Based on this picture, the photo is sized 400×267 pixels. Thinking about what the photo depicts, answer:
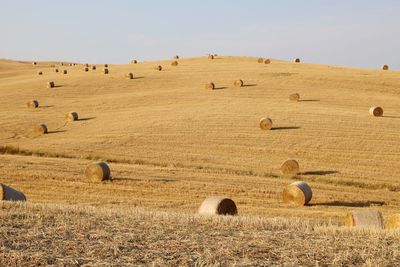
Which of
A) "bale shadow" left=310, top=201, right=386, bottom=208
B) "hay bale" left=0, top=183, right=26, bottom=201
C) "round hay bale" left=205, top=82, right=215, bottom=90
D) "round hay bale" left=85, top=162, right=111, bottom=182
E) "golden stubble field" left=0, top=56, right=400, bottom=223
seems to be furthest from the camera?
"round hay bale" left=205, top=82, right=215, bottom=90

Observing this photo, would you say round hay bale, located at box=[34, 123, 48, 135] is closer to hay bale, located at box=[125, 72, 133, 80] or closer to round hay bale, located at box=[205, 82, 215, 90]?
round hay bale, located at box=[205, 82, 215, 90]

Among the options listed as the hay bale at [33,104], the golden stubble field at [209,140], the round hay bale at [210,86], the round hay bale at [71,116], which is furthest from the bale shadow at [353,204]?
the hay bale at [33,104]

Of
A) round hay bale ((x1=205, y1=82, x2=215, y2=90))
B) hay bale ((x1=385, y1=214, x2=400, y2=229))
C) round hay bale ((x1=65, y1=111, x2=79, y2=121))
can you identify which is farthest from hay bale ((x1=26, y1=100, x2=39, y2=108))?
hay bale ((x1=385, y1=214, x2=400, y2=229))

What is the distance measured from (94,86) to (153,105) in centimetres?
1131

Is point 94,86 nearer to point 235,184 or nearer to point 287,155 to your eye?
point 287,155

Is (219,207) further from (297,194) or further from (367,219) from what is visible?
(297,194)

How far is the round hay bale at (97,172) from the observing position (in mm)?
20984

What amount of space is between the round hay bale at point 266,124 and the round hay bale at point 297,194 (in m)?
12.5

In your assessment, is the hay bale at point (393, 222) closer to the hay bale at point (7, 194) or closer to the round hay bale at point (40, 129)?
the hay bale at point (7, 194)

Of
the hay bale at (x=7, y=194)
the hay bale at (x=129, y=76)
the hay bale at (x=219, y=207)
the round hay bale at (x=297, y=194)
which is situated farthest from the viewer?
the hay bale at (x=129, y=76)

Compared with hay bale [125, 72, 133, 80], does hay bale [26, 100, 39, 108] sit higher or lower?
lower

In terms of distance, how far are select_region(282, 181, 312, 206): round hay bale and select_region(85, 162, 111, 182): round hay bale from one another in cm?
702

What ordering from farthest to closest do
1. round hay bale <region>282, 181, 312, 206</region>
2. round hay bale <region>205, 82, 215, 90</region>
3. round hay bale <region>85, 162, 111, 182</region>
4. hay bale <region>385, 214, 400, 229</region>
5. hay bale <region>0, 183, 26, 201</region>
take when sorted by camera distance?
round hay bale <region>205, 82, 215, 90</region>
round hay bale <region>85, 162, 111, 182</region>
round hay bale <region>282, 181, 312, 206</region>
hay bale <region>0, 183, 26, 201</region>
hay bale <region>385, 214, 400, 229</region>

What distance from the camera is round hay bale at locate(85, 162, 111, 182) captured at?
2098cm
